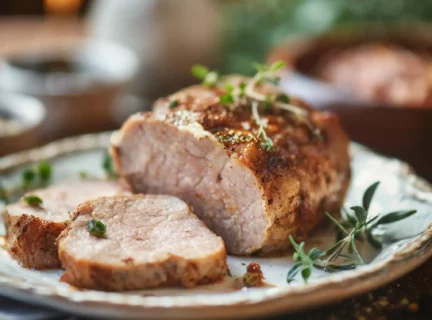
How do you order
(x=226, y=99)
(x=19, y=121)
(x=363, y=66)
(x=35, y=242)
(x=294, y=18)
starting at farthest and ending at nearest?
1. (x=294, y=18)
2. (x=363, y=66)
3. (x=19, y=121)
4. (x=226, y=99)
5. (x=35, y=242)

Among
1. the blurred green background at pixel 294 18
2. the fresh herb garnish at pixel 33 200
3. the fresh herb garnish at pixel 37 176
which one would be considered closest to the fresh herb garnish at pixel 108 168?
the fresh herb garnish at pixel 37 176

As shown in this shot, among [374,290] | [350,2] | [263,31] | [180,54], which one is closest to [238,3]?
[263,31]

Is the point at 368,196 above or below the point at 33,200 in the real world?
above

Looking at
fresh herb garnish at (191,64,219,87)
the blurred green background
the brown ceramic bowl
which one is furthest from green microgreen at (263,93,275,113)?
the blurred green background

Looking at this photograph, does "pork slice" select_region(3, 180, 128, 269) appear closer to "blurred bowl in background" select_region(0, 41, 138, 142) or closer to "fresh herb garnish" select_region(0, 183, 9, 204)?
"fresh herb garnish" select_region(0, 183, 9, 204)

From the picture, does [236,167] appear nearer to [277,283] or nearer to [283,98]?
[277,283]

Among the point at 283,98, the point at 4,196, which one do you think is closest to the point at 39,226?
the point at 4,196

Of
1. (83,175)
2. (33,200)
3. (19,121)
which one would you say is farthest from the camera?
(19,121)
